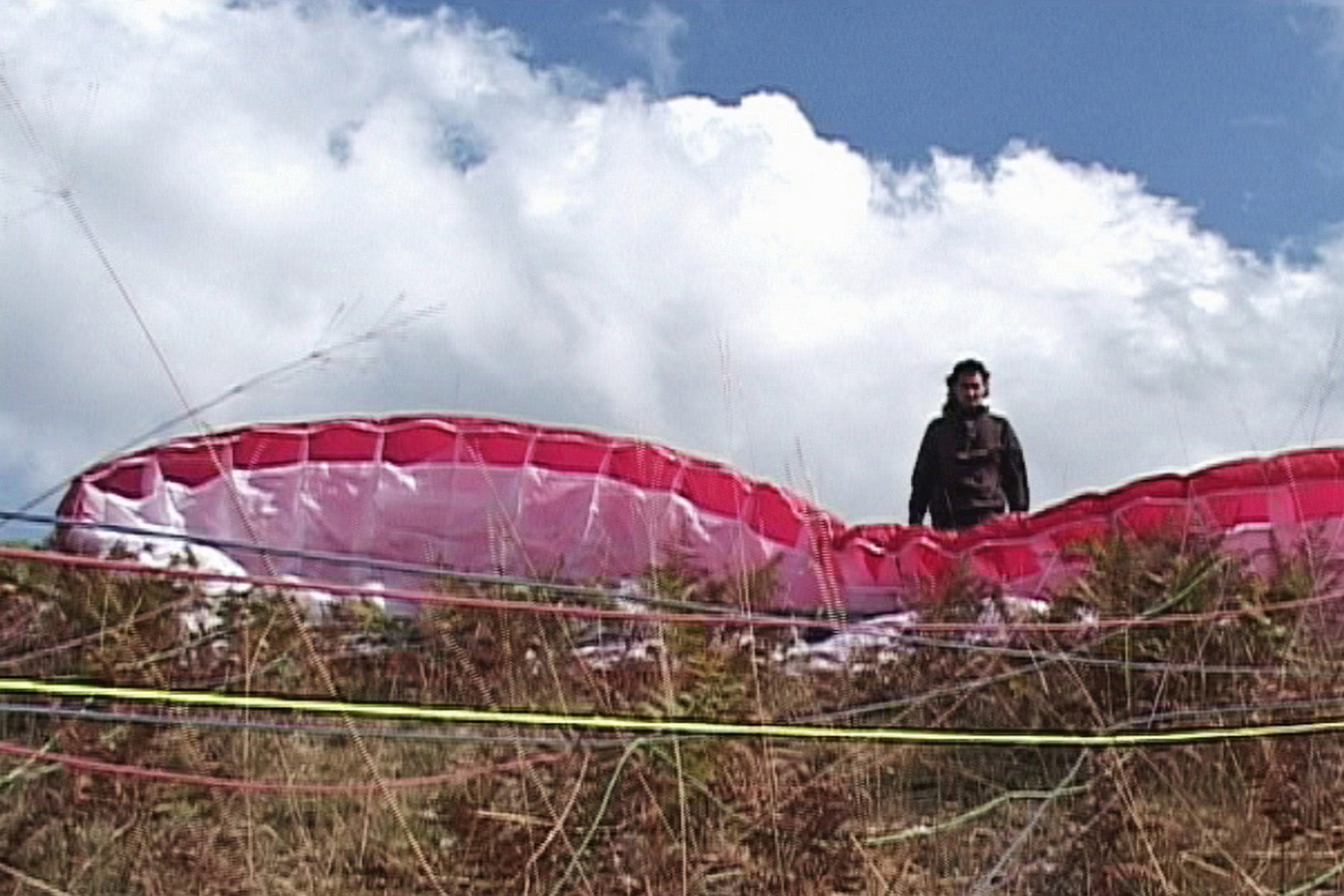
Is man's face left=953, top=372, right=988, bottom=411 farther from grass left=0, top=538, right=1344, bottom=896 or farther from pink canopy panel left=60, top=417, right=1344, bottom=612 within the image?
grass left=0, top=538, right=1344, bottom=896

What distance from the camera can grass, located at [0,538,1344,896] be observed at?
3.03 metres

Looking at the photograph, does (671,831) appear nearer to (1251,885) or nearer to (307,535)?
(1251,885)

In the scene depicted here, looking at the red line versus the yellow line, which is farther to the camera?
the red line

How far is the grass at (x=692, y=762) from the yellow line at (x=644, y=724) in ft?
0.12

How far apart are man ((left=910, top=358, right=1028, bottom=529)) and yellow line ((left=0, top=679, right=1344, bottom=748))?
264 cm

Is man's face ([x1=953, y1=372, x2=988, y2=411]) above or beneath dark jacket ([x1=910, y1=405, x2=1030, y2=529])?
above

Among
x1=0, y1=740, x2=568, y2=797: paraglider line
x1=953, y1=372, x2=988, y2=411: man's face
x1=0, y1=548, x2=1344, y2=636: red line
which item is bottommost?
x1=0, y1=740, x2=568, y2=797: paraglider line

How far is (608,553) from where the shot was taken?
219 inches

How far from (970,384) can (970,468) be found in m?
0.28

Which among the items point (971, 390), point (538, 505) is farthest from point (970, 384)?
point (538, 505)

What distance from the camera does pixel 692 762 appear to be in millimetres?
3131

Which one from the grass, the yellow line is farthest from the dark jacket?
the yellow line

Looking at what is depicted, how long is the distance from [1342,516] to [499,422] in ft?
8.37

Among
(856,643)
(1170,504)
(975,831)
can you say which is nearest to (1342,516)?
(1170,504)
